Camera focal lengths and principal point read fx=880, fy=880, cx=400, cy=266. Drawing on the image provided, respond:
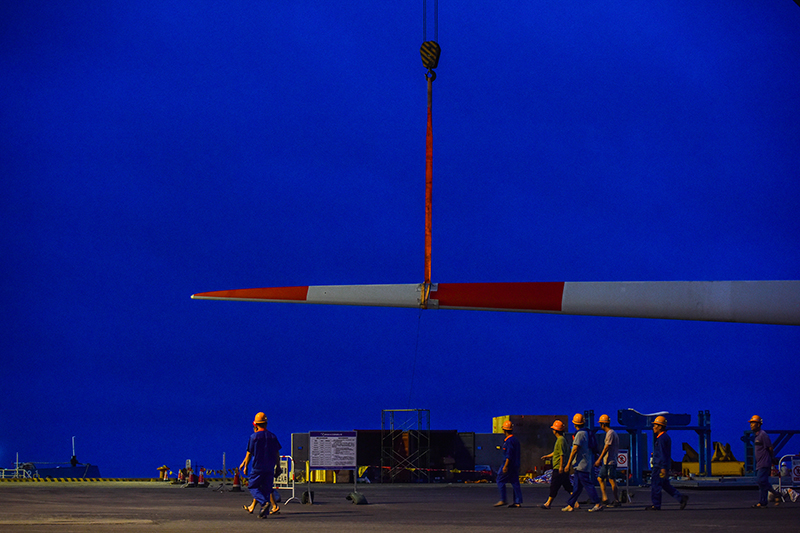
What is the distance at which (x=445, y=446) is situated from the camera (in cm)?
4266

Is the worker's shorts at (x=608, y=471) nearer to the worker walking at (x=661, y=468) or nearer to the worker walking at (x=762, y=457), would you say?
the worker walking at (x=661, y=468)

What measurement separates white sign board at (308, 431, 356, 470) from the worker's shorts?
5.56 meters

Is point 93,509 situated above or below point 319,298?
below

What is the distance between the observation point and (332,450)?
20.2 meters

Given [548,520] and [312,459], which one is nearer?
[548,520]

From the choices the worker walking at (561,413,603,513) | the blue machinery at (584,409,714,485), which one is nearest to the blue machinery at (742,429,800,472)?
the blue machinery at (584,409,714,485)

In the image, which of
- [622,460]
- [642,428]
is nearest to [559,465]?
[622,460]

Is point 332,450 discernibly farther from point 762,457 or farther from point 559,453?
Result: point 762,457

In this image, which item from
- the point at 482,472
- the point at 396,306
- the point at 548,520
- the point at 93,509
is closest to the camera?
the point at 396,306

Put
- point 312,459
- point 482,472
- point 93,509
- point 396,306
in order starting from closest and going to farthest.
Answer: point 396,306
point 93,509
point 312,459
point 482,472

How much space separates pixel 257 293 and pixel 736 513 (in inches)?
404

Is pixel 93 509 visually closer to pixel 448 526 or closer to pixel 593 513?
pixel 448 526

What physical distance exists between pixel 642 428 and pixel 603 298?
22.9 meters

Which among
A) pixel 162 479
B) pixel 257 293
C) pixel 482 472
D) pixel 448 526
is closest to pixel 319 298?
pixel 257 293
